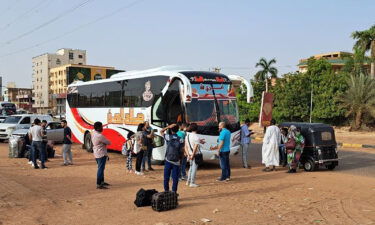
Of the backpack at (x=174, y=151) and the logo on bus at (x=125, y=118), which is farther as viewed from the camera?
the logo on bus at (x=125, y=118)

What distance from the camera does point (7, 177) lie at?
11.7 metres

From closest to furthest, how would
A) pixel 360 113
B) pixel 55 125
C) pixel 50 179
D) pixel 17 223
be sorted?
pixel 17 223 → pixel 50 179 → pixel 55 125 → pixel 360 113

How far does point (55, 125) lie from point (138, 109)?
905cm

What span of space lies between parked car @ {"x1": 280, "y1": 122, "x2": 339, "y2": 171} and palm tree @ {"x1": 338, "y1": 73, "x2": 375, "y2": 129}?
75.8 feet

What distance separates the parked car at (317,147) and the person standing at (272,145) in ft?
2.96

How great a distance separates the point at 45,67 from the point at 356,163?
393 ft

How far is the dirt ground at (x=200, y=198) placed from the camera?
7.18 m

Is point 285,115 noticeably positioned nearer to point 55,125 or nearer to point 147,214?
point 55,125

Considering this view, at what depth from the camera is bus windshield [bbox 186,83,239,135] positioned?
1295cm

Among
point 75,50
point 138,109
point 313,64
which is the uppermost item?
point 75,50

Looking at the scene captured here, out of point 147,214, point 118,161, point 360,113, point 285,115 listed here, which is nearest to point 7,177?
point 118,161

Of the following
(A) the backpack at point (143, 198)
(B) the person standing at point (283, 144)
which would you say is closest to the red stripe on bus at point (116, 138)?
(B) the person standing at point (283, 144)

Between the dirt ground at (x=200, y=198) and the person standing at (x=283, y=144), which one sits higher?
the person standing at (x=283, y=144)

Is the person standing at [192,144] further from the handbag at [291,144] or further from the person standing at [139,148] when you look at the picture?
the handbag at [291,144]
